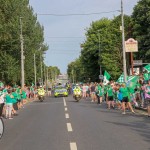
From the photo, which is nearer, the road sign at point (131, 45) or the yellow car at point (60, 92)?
the road sign at point (131, 45)

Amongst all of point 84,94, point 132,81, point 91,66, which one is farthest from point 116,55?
point 132,81

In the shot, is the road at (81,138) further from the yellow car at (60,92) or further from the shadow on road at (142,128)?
the yellow car at (60,92)

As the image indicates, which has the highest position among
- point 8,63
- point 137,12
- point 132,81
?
point 137,12

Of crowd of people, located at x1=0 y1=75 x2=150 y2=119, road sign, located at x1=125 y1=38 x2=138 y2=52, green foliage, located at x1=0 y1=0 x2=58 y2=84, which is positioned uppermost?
green foliage, located at x1=0 y1=0 x2=58 y2=84

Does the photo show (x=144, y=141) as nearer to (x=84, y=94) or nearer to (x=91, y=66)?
(x=84, y=94)

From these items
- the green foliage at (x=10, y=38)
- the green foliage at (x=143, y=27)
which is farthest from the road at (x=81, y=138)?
the green foliage at (x=143, y=27)

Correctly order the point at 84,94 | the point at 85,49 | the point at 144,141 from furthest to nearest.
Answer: the point at 85,49 → the point at 84,94 → the point at 144,141

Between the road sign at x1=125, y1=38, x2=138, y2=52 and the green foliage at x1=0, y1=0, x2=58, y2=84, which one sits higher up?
the green foliage at x1=0, y1=0, x2=58, y2=84

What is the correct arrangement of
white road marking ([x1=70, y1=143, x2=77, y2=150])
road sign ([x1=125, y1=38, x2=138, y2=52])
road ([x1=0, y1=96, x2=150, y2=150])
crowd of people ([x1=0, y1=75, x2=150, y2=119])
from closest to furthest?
white road marking ([x1=70, y1=143, x2=77, y2=150]) → road ([x1=0, y1=96, x2=150, y2=150]) → crowd of people ([x1=0, y1=75, x2=150, y2=119]) → road sign ([x1=125, y1=38, x2=138, y2=52])

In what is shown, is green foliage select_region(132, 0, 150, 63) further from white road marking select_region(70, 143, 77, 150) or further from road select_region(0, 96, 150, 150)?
white road marking select_region(70, 143, 77, 150)

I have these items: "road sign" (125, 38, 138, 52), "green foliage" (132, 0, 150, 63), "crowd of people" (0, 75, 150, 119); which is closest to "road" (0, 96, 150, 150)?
"crowd of people" (0, 75, 150, 119)

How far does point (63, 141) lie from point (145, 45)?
4281cm

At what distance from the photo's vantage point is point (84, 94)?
160ft

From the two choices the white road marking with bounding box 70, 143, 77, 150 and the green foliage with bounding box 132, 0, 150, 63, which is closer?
the white road marking with bounding box 70, 143, 77, 150
